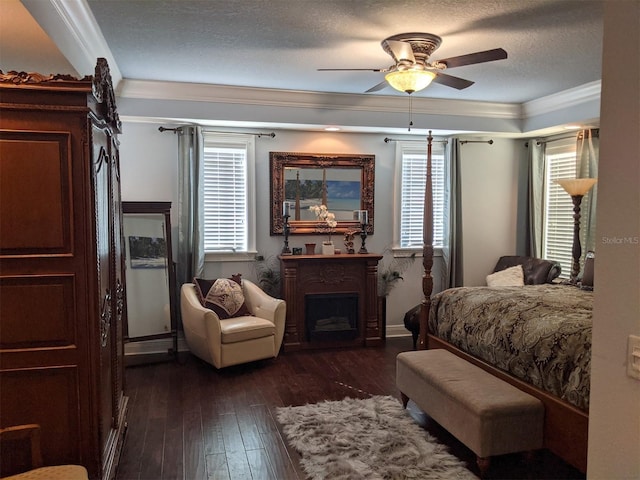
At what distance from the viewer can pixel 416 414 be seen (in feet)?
12.1

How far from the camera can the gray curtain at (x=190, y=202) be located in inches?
202

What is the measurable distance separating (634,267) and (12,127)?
2.35 meters

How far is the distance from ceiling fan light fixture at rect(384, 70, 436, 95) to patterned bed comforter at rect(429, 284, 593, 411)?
66.8 inches

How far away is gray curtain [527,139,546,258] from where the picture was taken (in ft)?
19.5

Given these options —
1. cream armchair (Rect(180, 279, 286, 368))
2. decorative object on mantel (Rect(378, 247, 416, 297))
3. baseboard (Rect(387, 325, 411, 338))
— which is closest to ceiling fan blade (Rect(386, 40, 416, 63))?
cream armchair (Rect(180, 279, 286, 368))

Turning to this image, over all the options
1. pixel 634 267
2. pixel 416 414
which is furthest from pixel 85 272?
pixel 416 414

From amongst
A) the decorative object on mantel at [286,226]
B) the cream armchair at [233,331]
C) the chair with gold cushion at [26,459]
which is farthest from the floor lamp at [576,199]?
the chair with gold cushion at [26,459]

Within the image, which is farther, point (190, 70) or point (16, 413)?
point (190, 70)

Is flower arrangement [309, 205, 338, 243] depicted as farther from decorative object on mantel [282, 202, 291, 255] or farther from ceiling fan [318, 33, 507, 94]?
ceiling fan [318, 33, 507, 94]

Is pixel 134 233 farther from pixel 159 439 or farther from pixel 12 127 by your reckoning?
pixel 12 127

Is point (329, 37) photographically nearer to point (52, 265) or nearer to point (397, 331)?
point (52, 265)

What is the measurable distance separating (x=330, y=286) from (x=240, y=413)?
6.72 feet

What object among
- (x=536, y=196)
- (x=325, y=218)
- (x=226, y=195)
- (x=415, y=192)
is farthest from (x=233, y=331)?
(x=536, y=196)

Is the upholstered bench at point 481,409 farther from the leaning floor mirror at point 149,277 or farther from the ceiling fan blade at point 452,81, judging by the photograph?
the leaning floor mirror at point 149,277
